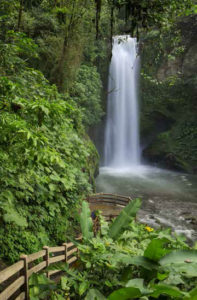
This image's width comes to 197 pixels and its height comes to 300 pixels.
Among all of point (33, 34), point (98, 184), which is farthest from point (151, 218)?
point (33, 34)

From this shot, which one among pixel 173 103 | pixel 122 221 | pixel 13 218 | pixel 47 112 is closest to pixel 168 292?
pixel 122 221

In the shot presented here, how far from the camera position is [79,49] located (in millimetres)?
10500

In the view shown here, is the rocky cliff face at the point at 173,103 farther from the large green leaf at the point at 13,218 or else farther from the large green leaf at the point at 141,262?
the large green leaf at the point at 141,262

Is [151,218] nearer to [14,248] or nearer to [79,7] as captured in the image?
[14,248]

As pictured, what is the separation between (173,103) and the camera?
19.3 metres

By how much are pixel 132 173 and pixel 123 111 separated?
19.5ft

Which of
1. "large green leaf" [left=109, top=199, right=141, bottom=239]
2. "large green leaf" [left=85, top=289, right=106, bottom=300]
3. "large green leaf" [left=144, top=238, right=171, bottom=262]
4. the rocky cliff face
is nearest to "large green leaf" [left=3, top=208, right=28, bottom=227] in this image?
"large green leaf" [left=109, top=199, right=141, bottom=239]

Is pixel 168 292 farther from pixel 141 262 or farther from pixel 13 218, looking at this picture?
pixel 13 218

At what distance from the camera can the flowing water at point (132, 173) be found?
9539 millimetres

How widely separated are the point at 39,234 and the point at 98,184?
371 inches

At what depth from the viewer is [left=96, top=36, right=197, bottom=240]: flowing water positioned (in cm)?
954

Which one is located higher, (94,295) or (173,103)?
(173,103)

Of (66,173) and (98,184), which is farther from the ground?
(66,173)

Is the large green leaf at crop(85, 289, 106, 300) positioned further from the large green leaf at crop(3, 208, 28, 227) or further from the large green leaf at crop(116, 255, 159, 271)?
the large green leaf at crop(3, 208, 28, 227)
